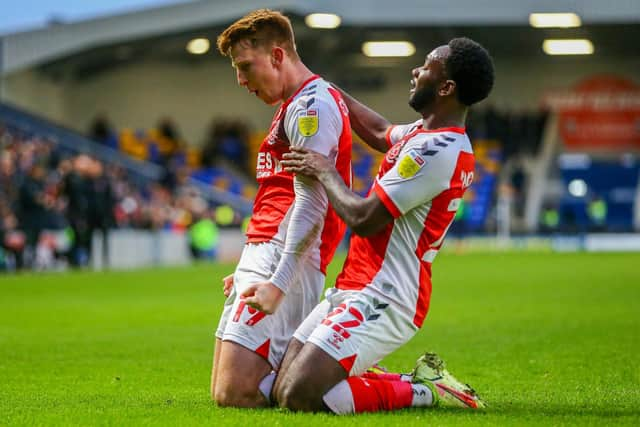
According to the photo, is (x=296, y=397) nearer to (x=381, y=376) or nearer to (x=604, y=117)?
(x=381, y=376)

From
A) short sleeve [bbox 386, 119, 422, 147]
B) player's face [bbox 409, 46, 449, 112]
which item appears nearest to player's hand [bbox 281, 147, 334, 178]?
player's face [bbox 409, 46, 449, 112]

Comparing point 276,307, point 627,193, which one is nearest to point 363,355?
point 276,307

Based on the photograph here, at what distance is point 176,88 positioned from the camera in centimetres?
4528

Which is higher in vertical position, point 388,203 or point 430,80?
point 430,80

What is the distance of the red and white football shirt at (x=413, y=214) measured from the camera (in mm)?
5586

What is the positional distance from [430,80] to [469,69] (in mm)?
207

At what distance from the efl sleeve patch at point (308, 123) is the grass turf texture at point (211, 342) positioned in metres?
1.40

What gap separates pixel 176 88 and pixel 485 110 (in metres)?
12.2

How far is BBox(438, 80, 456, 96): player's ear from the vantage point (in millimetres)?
5715

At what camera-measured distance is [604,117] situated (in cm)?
4428

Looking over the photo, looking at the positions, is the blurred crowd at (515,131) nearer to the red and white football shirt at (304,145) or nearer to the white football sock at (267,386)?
the red and white football shirt at (304,145)

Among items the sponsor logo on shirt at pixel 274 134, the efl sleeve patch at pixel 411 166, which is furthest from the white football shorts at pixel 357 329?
the sponsor logo on shirt at pixel 274 134

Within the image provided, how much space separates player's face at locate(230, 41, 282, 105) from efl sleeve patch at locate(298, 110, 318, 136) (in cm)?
36

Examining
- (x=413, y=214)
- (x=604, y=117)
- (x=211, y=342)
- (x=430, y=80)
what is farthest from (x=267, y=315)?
(x=604, y=117)
